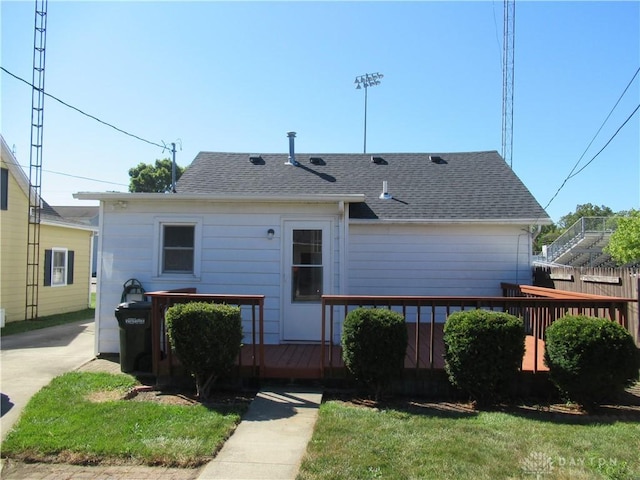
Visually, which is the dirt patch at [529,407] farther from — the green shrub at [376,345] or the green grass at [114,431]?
the green grass at [114,431]

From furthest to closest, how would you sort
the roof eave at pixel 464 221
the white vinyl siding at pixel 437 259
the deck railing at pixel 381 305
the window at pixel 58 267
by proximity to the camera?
the window at pixel 58 267 → the white vinyl siding at pixel 437 259 → the roof eave at pixel 464 221 → the deck railing at pixel 381 305

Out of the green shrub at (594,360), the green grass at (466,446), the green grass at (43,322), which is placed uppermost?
the green shrub at (594,360)

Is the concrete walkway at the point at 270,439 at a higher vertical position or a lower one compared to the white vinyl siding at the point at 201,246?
lower

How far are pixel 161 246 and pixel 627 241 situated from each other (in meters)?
18.3

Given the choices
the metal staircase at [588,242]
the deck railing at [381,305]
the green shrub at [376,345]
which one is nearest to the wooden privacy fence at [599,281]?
the deck railing at [381,305]

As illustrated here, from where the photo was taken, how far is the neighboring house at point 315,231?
287 inches

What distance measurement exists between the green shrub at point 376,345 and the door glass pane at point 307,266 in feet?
7.48

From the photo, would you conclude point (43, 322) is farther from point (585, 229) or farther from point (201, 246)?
→ point (585, 229)

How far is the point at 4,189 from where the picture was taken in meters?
12.0

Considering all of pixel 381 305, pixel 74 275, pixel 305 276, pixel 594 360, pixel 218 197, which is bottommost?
pixel 594 360

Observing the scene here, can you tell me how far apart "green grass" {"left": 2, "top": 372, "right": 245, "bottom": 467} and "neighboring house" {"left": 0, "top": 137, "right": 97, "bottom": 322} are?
8.26m

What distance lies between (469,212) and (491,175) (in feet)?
6.96

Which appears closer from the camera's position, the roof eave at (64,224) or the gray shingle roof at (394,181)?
the gray shingle roof at (394,181)

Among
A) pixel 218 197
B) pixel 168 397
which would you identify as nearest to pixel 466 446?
pixel 168 397
